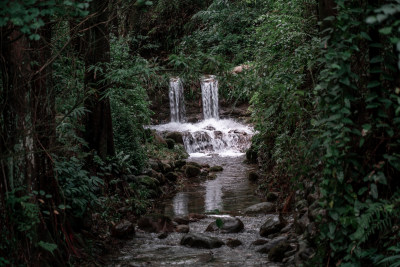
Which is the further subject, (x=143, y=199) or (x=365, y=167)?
(x=143, y=199)

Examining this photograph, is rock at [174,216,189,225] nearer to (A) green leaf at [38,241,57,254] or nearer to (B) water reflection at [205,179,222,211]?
(B) water reflection at [205,179,222,211]

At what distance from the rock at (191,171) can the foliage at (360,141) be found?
867 centimetres

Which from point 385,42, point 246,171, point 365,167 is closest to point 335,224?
point 365,167

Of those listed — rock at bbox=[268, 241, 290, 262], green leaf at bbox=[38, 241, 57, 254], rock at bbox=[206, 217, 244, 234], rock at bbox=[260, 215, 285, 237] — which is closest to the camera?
green leaf at bbox=[38, 241, 57, 254]

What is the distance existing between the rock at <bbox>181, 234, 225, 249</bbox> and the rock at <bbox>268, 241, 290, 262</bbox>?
1.00m

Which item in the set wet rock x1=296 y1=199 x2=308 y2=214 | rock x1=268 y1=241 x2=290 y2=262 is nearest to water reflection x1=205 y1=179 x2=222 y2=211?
wet rock x1=296 y1=199 x2=308 y2=214

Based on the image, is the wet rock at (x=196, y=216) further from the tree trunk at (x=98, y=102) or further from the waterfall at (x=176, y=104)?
the waterfall at (x=176, y=104)

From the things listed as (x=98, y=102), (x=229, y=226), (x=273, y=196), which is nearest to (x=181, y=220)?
(x=229, y=226)

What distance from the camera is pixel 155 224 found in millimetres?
6863

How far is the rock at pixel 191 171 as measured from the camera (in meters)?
12.2

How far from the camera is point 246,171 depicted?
12688mm

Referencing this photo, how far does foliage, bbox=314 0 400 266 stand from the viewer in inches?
129

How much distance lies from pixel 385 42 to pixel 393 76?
1.01ft

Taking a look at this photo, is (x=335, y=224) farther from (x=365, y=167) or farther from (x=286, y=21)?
(x=286, y=21)
